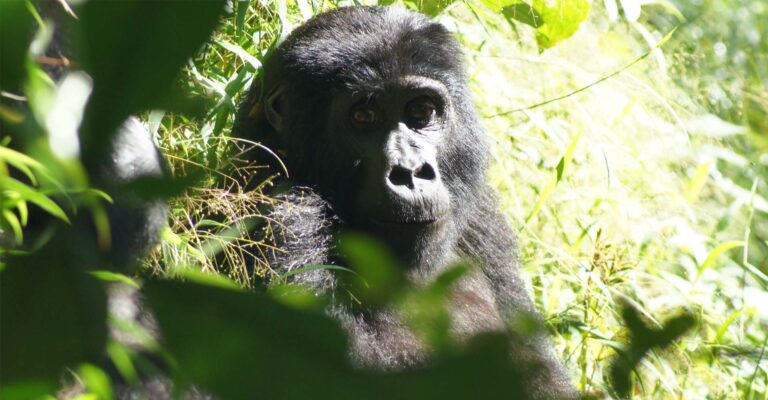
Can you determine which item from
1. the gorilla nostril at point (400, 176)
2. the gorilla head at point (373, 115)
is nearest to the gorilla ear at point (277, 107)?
the gorilla head at point (373, 115)

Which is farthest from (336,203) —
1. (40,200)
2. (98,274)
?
(98,274)

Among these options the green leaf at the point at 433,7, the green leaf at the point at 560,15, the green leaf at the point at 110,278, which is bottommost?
the green leaf at the point at 433,7

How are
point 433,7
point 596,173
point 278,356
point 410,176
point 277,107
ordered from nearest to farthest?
point 278,356
point 410,176
point 277,107
point 433,7
point 596,173

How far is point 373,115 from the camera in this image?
3.22m

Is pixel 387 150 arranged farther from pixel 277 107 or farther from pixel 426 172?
pixel 277 107

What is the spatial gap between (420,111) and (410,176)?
0.40m

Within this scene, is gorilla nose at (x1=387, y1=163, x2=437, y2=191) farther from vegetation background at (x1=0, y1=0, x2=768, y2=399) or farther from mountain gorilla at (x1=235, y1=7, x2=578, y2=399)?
vegetation background at (x1=0, y1=0, x2=768, y2=399)

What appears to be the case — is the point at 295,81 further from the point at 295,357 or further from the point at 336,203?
the point at 295,357

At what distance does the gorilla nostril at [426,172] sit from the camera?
2977 millimetres

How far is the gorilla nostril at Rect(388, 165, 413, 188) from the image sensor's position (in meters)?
2.91

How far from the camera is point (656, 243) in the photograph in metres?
4.46

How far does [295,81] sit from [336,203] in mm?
450

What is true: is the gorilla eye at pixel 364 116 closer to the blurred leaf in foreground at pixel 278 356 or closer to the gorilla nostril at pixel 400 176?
the gorilla nostril at pixel 400 176

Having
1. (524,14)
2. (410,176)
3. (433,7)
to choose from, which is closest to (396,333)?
(410,176)
